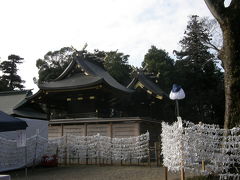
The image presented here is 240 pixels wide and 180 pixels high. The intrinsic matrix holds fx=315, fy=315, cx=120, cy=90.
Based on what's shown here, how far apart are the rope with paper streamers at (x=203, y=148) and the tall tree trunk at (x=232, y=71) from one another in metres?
0.67

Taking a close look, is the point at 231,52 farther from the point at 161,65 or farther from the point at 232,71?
the point at 161,65

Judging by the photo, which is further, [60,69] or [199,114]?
[60,69]

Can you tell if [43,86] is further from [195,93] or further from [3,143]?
[195,93]

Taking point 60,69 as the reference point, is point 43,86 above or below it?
below

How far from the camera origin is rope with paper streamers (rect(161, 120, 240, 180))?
830 centimetres

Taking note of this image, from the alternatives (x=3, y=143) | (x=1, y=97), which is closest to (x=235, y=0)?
(x=3, y=143)

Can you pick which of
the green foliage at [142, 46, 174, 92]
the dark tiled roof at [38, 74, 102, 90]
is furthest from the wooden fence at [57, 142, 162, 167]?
the green foliage at [142, 46, 174, 92]

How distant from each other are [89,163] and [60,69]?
31488mm

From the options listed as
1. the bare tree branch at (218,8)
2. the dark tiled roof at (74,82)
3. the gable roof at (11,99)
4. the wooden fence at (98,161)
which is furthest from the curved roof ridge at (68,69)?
the bare tree branch at (218,8)

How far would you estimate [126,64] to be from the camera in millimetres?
45031

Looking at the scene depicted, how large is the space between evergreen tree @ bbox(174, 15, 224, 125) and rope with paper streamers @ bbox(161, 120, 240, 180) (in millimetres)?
26954

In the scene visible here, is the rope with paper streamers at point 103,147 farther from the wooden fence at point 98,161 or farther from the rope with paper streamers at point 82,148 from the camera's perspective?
the wooden fence at point 98,161

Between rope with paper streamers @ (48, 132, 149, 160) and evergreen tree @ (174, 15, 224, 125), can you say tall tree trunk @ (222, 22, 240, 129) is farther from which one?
evergreen tree @ (174, 15, 224, 125)

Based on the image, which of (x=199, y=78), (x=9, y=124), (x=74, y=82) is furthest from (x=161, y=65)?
(x=9, y=124)
